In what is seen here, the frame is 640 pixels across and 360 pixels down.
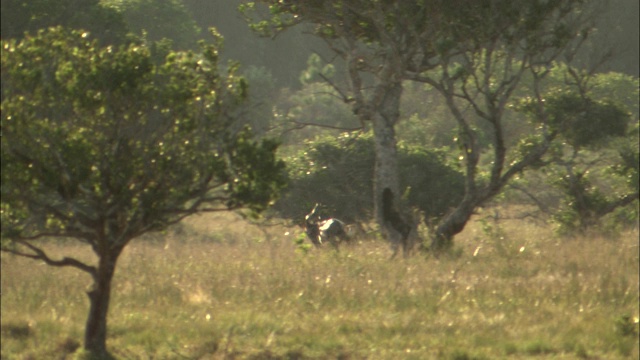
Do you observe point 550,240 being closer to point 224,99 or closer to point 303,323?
point 303,323

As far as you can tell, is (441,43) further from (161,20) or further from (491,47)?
(161,20)

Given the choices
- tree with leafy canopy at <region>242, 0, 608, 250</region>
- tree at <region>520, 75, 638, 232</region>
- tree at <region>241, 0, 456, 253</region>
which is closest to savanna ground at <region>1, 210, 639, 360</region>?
tree with leafy canopy at <region>242, 0, 608, 250</region>

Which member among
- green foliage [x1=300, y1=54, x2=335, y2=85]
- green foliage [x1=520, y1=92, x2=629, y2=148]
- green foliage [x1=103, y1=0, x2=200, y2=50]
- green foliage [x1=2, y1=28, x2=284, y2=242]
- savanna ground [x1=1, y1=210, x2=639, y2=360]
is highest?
green foliage [x1=300, y1=54, x2=335, y2=85]

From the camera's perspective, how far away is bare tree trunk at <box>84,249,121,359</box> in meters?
8.09

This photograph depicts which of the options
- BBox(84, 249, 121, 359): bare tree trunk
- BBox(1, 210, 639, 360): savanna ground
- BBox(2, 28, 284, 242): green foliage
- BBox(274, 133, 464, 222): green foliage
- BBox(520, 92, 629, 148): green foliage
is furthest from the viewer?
BBox(274, 133, 464, 222): green foliage

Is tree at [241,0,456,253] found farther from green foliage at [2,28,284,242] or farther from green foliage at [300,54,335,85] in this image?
green foliage at [300,54,335,85]

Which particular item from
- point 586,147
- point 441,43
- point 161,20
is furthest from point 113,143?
point 161,20

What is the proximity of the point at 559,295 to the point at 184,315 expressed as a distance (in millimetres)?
3811

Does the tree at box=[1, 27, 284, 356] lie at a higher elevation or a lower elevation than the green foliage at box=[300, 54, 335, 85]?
lower

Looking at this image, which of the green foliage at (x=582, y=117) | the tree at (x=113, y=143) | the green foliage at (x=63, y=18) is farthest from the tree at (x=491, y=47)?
the green foliage at (x=63, y=18)

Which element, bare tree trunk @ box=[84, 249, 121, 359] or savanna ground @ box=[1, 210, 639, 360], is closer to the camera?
bare tree trunk @ box=[84, 249, 121, 359]

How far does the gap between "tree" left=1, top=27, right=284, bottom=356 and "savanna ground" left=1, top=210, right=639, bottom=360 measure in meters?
0.96

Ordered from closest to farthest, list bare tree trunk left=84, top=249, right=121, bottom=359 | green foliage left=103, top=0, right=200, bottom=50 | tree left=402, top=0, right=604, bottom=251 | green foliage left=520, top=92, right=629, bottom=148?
1. bare tree trunk left=84, top=249, right=121, bottom=359
2. tree left=402, top=0, right=604, bottom=251
3. green foliage left=520, top=92, right=629, bottom=148
4. green foliage left=103, top=0, right=200, bottom=50

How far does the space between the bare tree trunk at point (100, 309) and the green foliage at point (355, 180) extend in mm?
7957
